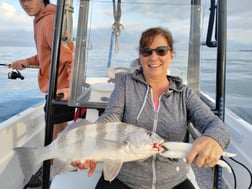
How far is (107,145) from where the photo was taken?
1.27m

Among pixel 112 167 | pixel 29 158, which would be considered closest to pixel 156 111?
pixel 112 167

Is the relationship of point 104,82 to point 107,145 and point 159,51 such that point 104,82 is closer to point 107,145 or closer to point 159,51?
point 159,51

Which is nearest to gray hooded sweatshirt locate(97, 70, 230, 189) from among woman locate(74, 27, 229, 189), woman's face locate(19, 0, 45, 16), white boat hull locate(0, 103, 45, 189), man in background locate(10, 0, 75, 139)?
woman locate(74, 27, 229, 189)

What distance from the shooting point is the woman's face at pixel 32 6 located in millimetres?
2385

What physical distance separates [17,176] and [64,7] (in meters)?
1.34

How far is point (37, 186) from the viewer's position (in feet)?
8.39

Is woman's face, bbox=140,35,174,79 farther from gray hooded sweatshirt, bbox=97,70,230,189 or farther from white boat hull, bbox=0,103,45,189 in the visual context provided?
white boat hull, bbox=0,103,45,189

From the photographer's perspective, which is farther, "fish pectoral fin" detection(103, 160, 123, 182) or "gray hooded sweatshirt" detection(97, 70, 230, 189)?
"gray hooded sweatshirt" detection(97, 70, 230, 189)

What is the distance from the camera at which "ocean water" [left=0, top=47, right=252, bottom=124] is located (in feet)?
6.98

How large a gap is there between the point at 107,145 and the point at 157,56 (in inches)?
18.7

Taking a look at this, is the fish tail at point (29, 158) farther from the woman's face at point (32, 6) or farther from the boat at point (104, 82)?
the woman's face at point (32, 6)

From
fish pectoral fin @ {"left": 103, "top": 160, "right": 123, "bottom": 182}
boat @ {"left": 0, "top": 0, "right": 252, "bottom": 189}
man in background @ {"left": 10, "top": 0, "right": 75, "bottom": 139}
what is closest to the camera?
fish pectoral fin @ {"left": 103, "top": 160, "right": 123, "bottom": 182}

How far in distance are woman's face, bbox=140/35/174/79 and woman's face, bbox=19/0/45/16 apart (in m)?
1.23

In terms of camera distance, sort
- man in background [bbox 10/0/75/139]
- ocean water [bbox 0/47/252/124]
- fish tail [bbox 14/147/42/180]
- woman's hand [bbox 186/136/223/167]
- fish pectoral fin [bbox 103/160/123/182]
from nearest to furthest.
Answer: woman's hand [bbox 186/136/223/167] < fish pectoral fin [bbox 103/160/123/182] < fish tail [bbox 14/147/42/180] < ocean water [bbox 0/47/252/124] < man in background [bbox 10/0/75/139]
